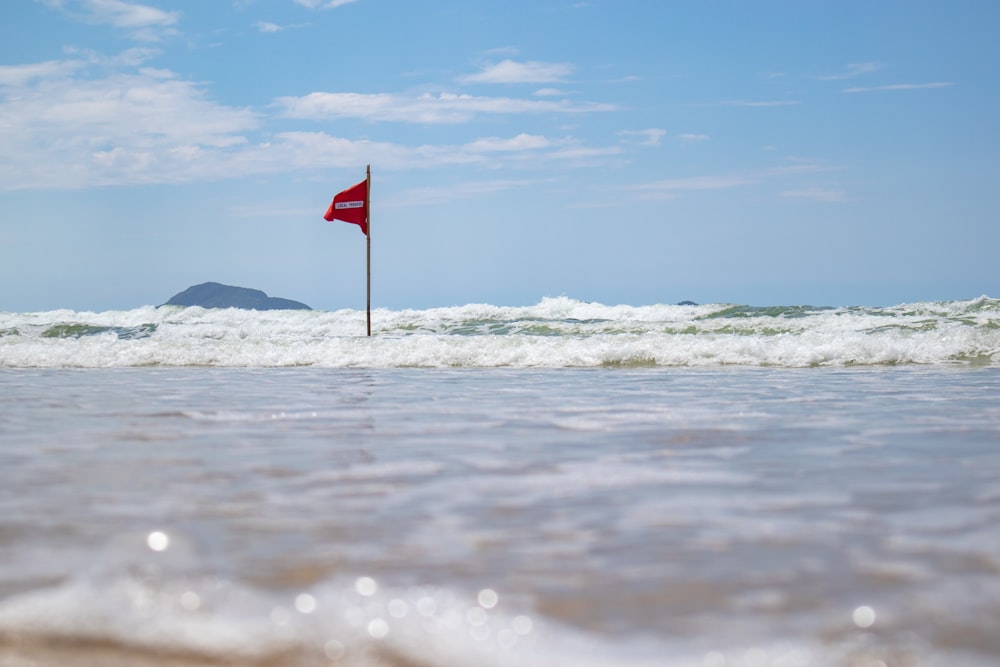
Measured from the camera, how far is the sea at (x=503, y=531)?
5.54 feet

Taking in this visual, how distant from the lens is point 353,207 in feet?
46.0

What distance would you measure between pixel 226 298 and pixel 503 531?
147ft

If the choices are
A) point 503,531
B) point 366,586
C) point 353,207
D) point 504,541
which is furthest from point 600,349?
point 366,586

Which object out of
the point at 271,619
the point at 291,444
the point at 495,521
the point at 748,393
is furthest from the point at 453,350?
the point at 271,619

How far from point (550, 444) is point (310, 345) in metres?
9.07

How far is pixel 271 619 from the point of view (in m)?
1.79

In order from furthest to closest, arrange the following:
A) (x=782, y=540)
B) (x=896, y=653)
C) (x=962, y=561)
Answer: (x=782, y=540), (x=962, y=561), (x=896, y=653)

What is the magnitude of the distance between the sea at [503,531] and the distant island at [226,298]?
1391 inches

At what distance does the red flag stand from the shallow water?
29.7 feet

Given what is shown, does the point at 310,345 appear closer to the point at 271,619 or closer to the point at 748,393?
the point at 748,393

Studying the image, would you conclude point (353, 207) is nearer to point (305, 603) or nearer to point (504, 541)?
point (504, 541)

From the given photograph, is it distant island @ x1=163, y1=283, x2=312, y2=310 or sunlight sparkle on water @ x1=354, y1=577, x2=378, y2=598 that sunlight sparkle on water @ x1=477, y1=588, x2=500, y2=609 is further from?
distant island @ x1=163, y1=283, x2=312, y2=310

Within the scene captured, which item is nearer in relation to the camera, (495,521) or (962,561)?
(962,561)

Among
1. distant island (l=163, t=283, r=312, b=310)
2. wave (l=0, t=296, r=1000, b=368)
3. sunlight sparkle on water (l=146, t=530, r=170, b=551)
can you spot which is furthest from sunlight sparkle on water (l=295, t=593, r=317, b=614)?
distant island (l=163, t=283, r=312, b=310)
